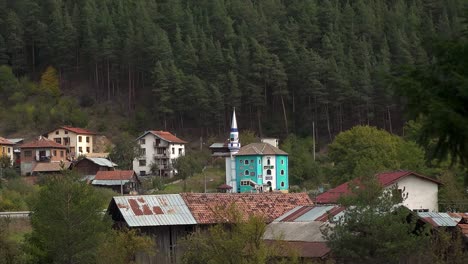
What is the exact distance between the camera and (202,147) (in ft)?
301

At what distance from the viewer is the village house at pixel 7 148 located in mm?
84938

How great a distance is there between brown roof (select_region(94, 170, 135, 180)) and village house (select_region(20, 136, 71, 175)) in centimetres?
726

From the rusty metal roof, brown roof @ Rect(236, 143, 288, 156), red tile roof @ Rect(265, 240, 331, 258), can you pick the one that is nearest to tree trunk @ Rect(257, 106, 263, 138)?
brown roof @ Rect(236, 143, 288, 156)

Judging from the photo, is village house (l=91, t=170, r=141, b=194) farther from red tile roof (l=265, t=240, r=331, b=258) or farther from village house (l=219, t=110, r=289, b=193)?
red tile roof (l=265, t=240, r=331, b=258)

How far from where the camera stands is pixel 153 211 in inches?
1716

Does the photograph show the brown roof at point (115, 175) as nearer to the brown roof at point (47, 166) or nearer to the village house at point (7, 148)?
the brown roof at point (47, 166)

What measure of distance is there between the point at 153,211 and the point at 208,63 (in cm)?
5908

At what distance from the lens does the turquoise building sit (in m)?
79.6

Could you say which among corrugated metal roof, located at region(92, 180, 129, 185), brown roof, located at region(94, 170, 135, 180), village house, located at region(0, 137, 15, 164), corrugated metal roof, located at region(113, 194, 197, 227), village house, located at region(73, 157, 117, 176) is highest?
village house, located at region(0, 137, 15, 164)

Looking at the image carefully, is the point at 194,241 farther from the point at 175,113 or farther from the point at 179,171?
the point at 175,113

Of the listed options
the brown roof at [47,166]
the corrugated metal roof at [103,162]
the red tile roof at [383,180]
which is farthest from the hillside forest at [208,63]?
the red tile roof at [383,180]

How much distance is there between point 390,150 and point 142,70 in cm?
4226

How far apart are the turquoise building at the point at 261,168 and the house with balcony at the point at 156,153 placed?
29.0 feet

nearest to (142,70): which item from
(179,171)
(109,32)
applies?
(109,32)
